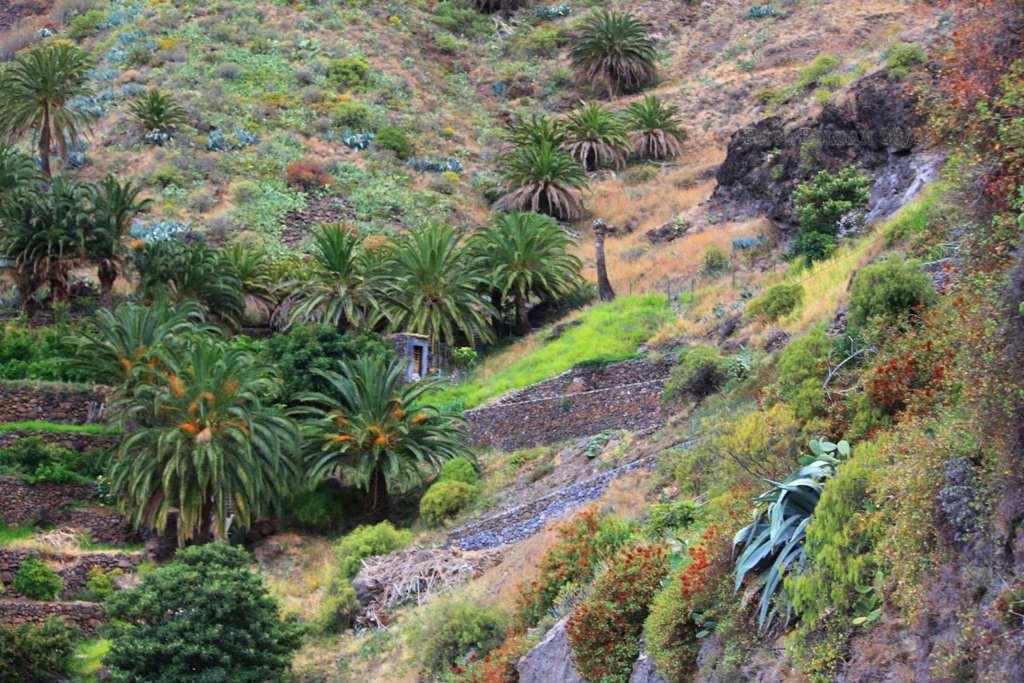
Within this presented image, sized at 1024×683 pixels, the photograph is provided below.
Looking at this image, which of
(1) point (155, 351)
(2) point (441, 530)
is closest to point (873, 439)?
(2) point (441, 530)

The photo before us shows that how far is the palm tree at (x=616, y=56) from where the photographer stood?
73.2m

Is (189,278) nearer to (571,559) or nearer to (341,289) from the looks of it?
(341,289)

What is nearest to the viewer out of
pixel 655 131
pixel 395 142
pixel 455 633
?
pixel 455 633

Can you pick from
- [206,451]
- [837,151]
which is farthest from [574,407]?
[837,151]

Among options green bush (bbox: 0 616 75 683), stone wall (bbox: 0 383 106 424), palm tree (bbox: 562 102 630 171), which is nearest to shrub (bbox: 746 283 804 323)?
green bush (bbox: 0 616 75 683)

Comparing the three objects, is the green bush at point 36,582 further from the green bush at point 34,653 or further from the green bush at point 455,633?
the green bush at point 455,633

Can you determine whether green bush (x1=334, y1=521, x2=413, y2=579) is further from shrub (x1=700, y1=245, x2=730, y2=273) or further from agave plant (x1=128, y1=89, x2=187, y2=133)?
agave plant (x1=128, y1=89, x2=187, y2=133)

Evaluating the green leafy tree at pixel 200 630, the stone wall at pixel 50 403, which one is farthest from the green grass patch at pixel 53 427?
the green leafy tree at pixel 200 630

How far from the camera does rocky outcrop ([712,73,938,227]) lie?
36.7 metres

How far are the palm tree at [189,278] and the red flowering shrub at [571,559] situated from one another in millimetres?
26939

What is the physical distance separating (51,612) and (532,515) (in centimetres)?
1144

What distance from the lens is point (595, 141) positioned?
64.0 meters

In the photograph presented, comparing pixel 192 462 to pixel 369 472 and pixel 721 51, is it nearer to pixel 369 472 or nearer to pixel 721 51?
pixel 369 472

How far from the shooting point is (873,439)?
15516mm
